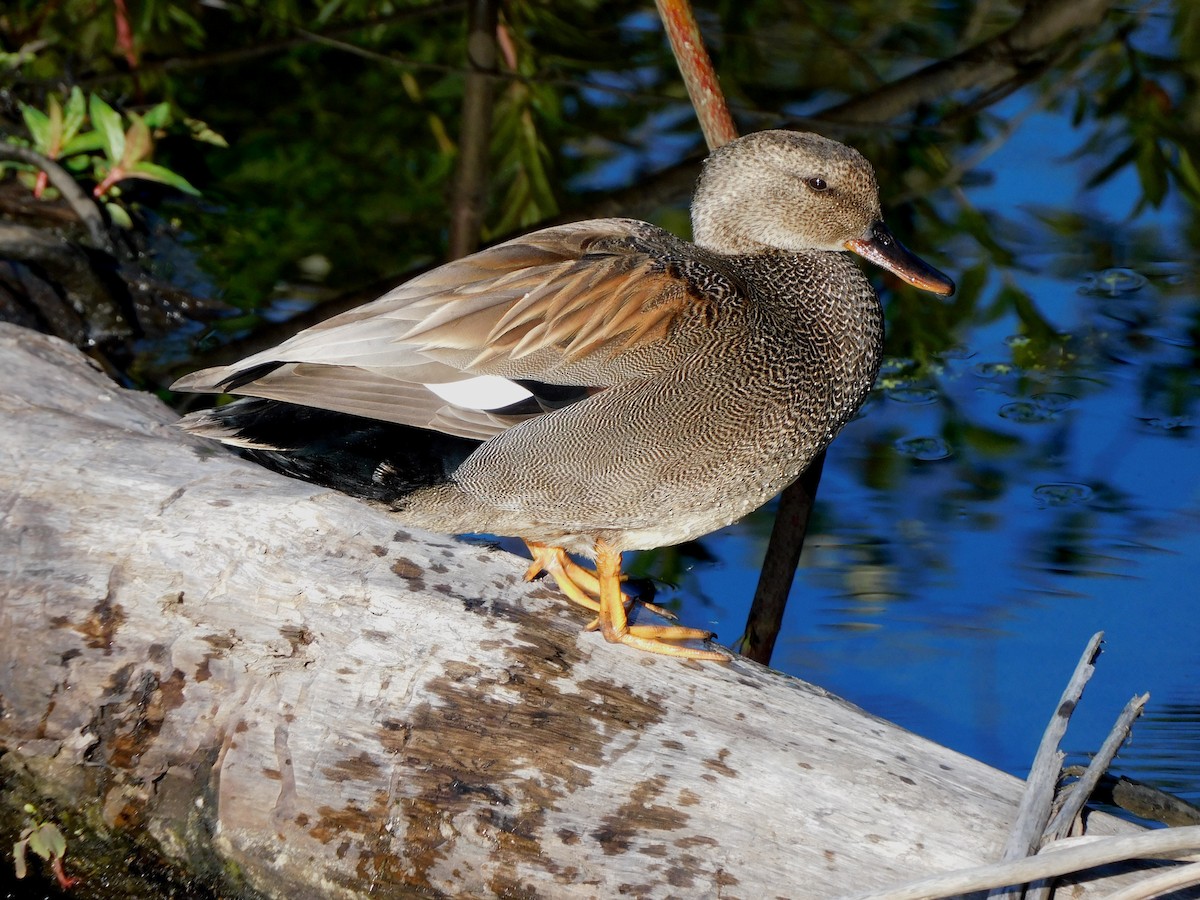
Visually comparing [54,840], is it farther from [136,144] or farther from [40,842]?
[136,144]

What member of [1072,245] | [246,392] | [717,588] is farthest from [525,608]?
[1072,245]

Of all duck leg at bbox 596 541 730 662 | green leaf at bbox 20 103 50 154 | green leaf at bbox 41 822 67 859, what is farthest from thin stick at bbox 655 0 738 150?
green leaf at bbox 20 103 50 154

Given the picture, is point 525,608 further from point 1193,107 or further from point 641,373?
point 1193,107

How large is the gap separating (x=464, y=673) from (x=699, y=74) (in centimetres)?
173

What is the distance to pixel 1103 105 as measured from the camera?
21.6 feet

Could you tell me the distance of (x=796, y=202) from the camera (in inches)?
128

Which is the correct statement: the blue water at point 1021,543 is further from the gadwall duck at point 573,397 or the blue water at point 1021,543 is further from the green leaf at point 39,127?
the green leaf at point 39,127

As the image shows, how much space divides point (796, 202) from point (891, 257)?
0.28m

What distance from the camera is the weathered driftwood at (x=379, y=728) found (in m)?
2.35

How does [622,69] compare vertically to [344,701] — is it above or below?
above

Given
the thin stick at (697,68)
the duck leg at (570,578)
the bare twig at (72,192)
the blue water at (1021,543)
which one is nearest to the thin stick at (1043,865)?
the duck leg at (570,578)

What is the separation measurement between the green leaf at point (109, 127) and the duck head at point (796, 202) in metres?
2.84

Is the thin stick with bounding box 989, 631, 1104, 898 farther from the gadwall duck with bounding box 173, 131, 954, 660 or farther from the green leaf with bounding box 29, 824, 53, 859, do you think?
the green leaf with bounding box 29, 824, 53, 859

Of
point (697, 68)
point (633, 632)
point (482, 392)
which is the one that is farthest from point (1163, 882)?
point (697, 68)
